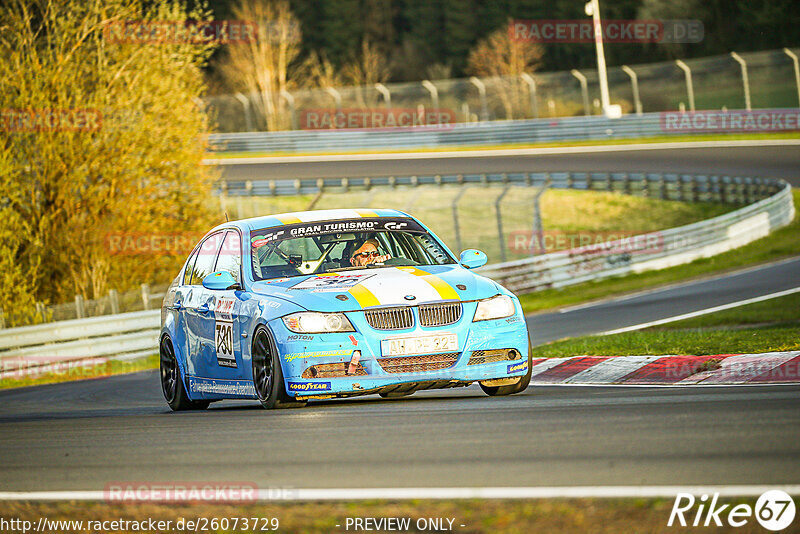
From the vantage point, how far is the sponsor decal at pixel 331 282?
9.20 meters

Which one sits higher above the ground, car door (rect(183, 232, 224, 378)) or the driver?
the driver

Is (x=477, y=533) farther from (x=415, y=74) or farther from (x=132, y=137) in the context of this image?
(x=415, y=74)

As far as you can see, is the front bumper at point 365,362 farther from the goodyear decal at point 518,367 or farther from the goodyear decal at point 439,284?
the goodyear decal at point 518,367

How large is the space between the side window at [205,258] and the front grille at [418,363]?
8.66 feet

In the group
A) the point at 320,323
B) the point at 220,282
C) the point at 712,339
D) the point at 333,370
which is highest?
the point at 220,282

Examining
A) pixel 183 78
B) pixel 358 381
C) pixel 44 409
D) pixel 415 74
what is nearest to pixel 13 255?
pixel 183 78

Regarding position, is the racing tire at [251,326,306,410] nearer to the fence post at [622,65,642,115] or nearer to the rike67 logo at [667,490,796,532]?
the rike67 logo at [667,490,796,532]

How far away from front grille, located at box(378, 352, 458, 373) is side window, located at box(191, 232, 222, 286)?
8.66 ft

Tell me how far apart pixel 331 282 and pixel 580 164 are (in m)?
35.4

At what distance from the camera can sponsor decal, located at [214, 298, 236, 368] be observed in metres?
9.96

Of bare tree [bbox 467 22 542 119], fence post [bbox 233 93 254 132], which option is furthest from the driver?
bare tree [bbox 467 22 542 119]

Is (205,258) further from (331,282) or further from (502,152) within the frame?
(502,152)

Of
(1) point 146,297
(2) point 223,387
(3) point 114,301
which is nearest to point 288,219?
(2) point 223,387

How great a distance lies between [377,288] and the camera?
9.09m
